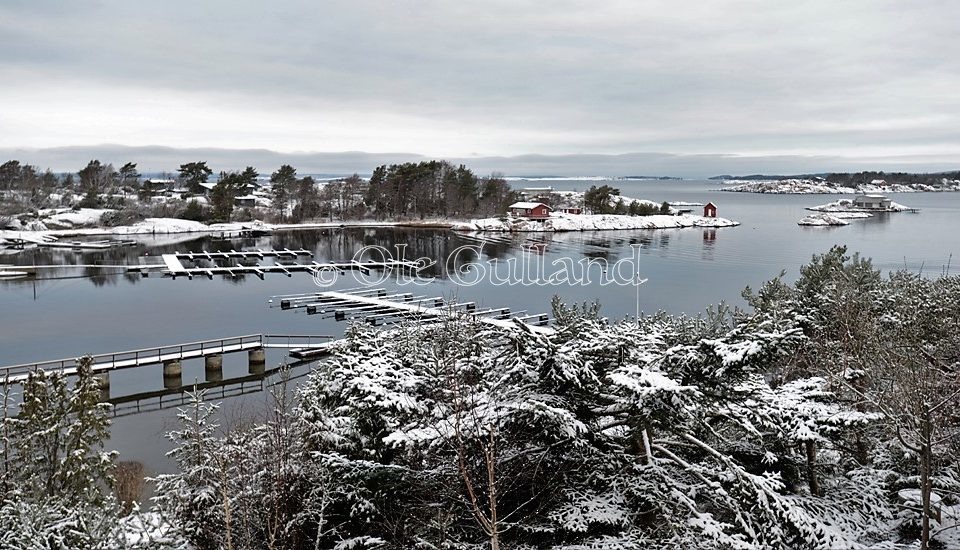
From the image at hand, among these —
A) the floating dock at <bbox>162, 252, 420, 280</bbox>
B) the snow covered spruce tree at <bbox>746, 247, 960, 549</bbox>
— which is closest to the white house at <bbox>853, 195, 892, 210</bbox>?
the floating dock at <bbox>162, 252, 420, 280</bbox>

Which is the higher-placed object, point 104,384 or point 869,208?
point 869,208

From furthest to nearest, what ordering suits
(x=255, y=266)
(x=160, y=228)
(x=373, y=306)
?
(x=160, y=228) → (x=255, y=266) → (x=373, y=306)

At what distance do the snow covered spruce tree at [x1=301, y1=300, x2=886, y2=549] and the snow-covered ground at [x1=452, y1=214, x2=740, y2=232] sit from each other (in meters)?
71.8

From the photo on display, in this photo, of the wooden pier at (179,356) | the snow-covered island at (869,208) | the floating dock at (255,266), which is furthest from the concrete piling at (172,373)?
the snow-covered island at (869,208)

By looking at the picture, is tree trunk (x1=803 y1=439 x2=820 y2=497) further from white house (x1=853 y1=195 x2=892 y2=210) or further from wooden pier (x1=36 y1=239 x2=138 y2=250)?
white house (x1=853 y1=195 x2=892 y2=210)

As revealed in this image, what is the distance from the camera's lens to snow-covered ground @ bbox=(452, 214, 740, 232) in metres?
81.7

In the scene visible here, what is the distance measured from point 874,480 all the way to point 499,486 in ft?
16.4

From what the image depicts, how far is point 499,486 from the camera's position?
7.05 meters

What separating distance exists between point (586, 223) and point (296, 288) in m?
50.1

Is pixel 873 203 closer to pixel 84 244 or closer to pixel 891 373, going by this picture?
pixel 84 244

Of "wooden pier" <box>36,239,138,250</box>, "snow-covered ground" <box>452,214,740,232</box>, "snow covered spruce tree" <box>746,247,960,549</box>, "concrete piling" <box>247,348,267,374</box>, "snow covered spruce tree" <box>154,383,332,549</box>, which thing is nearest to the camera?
"snow covered spruce tree" <box>154,383,332,549</box>

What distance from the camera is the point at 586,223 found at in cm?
8500

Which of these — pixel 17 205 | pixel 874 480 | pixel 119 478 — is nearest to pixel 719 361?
pixel 874 480

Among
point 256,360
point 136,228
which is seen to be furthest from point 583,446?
point 136,228
